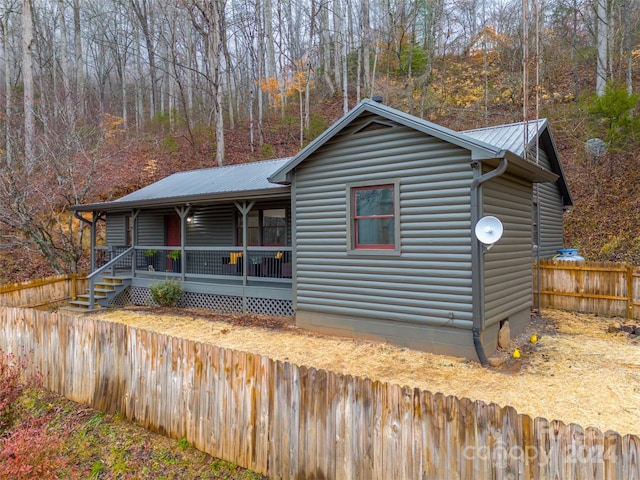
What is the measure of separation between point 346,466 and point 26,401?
494cm

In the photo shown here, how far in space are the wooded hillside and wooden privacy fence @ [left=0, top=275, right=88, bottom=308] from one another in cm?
186

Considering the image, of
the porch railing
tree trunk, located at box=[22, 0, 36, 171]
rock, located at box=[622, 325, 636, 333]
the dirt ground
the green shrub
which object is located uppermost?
tree trunk, located at box=[22, 0, 36, 171]

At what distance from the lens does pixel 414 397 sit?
9.39 feet

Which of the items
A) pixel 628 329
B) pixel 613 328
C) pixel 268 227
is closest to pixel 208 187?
pixel 268 227

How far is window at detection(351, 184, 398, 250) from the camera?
7.77 meters

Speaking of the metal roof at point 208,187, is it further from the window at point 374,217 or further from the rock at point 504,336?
the rock at point 504,336

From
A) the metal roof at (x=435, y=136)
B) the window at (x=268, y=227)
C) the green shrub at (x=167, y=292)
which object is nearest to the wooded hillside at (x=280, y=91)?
the green shrub at (x=167, y=292)

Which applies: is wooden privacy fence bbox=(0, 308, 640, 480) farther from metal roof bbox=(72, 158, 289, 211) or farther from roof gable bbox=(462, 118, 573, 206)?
roof gable bbox=(462, 118, 573, 206)

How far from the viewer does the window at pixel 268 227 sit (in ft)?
41.3

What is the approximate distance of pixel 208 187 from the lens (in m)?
12.7

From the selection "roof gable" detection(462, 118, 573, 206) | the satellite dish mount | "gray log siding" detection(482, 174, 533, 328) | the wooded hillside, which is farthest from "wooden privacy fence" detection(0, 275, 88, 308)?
"roof gable" detection(462, 118, 573, 206)

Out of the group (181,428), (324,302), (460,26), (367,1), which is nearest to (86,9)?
(367,1)

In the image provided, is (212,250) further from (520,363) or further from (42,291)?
(520,363)

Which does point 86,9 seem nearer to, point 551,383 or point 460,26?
point 460,26
